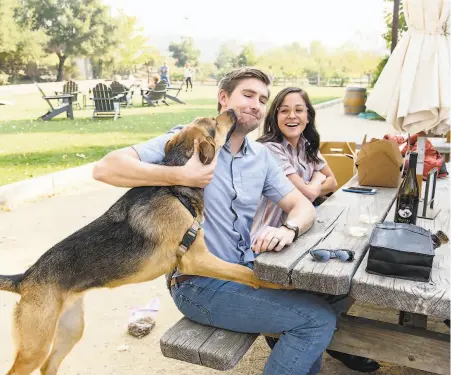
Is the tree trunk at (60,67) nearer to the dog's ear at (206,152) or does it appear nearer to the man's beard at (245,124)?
the man's beard at (245,124)

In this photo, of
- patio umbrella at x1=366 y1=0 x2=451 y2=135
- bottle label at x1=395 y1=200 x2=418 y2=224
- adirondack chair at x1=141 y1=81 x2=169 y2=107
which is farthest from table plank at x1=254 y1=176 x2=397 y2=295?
adirondack chair at x1=141 y1=81 x2=169 y2=107

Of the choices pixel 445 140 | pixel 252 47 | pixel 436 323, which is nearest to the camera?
pixel 436 323

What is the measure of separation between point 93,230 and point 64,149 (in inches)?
346

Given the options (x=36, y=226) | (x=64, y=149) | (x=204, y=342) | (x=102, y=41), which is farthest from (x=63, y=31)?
(x=204, y=342)

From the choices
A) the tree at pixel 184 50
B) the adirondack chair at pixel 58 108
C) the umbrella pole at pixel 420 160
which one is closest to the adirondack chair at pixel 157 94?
the adirondack chair at pixel 58 108

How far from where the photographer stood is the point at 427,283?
200 cm

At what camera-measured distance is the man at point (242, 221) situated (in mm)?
2279

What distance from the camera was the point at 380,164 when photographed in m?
3.98

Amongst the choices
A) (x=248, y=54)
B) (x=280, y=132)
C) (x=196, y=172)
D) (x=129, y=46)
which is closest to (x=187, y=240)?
(x=196, y=172)

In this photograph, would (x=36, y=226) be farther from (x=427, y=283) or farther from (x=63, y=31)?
(x=63, y=31)

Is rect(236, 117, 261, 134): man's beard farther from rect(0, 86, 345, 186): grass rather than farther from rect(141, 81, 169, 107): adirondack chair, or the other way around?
rect(141, 81, 169, 107): adirondack chair

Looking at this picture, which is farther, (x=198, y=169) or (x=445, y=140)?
(x=445, y=140)

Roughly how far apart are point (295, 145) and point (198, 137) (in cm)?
141

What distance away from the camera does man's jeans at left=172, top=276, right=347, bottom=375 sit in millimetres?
2256
